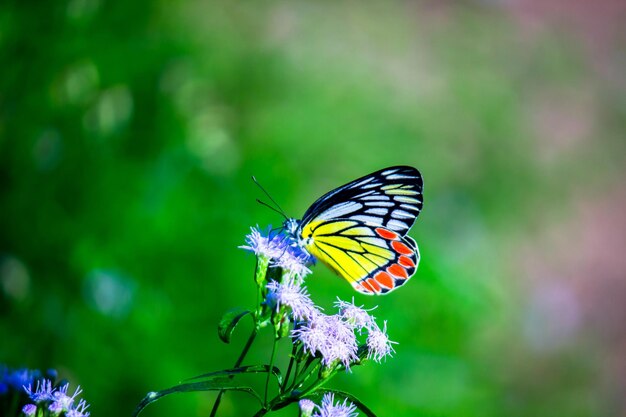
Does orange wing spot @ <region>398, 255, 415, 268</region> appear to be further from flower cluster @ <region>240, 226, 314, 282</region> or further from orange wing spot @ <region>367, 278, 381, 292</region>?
flower cluster @ <region>240, 226, 314, 282</region>

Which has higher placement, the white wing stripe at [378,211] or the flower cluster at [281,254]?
the white wing stripe at [378,211]

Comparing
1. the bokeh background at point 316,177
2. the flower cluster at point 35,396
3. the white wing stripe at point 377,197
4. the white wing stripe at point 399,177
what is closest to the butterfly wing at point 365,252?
the white wing stripe at point 377,197

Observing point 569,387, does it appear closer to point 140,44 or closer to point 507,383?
point 507,383

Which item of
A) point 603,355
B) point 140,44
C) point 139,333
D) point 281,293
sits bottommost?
point 281,293

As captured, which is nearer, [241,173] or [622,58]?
[241,173]

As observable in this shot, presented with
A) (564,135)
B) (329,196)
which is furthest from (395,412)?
(564,135)

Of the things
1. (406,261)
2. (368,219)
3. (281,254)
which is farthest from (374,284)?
(281,254)

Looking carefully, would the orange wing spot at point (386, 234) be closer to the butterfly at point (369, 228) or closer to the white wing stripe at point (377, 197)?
the butterfly at point (369, 228)
